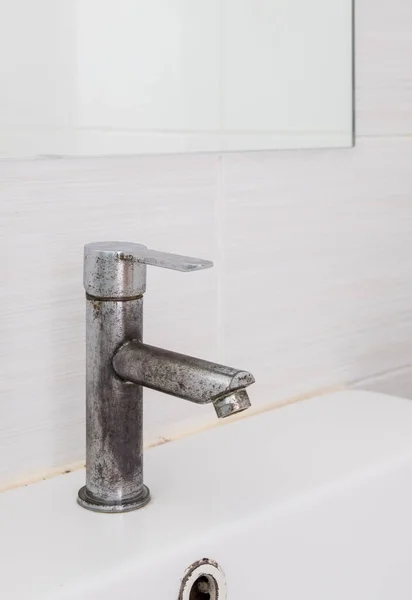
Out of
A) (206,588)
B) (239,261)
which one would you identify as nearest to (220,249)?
(239,261)

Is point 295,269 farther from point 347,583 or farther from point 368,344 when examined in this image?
point 347,583

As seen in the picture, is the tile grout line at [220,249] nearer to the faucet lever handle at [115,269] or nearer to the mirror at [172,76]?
the mirror at [172,76]

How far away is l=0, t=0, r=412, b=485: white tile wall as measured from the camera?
57cm

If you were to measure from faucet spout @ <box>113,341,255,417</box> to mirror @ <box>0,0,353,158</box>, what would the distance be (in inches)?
5.7

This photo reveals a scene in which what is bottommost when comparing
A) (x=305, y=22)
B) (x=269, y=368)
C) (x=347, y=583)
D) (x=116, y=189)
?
(x=347, y=583)

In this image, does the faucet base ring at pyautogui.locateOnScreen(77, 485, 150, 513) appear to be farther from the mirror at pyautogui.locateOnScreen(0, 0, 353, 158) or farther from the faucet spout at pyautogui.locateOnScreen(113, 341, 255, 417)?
the mirror at pyautogui.locateOnScreen(0, 0, 353, 158)

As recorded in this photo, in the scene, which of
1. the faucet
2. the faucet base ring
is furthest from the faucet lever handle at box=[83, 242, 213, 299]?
the faucet base ring

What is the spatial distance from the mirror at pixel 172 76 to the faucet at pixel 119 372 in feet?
0.32

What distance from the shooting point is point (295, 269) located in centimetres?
74

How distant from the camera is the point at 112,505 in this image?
55cm

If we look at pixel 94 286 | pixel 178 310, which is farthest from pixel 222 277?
pixel 94 286

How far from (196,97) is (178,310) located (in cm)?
16

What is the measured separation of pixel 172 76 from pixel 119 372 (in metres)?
0.22

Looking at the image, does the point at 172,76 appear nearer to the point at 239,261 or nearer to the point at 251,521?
the point at 239,261
